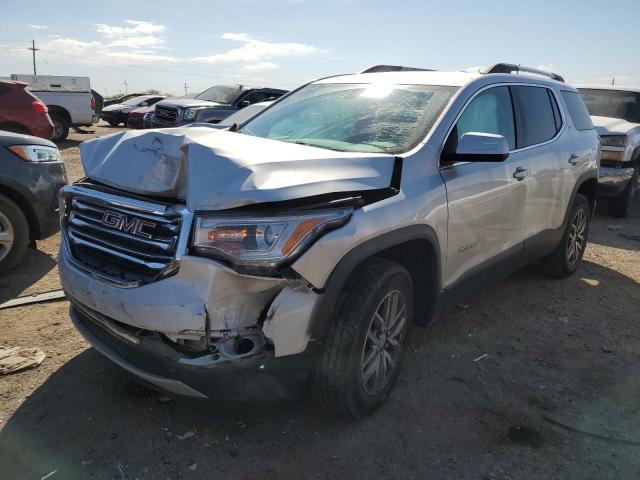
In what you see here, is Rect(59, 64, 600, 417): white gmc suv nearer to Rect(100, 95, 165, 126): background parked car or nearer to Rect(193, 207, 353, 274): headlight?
Rect(193, 207, 353, 274): headlight

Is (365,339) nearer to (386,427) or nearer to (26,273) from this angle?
(386,427)

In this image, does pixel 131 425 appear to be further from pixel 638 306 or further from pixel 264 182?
pixel 638 306

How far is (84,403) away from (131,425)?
1.18 feet

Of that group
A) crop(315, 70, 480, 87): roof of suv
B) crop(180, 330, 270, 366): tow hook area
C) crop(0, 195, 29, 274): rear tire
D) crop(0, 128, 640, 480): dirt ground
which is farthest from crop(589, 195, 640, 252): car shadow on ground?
crop(0, 195, 29, 274): rear tire

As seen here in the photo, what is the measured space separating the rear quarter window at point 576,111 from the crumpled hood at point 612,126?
11.0ft

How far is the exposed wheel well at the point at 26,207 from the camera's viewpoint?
183 inches

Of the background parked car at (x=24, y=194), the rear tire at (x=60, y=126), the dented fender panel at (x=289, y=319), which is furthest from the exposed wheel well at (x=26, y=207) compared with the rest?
the rear tire at (x=60, y=126)

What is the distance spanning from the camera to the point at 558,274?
532 cm

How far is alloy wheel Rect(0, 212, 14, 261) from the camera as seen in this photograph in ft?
15.0

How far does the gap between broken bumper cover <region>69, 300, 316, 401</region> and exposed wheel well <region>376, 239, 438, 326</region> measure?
906mm

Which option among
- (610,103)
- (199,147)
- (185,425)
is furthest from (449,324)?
(610,103)

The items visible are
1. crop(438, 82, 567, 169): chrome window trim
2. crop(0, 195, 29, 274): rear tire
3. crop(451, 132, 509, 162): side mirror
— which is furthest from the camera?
crop(0, 195, 29, 274): rear tire

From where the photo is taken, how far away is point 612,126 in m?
8.59

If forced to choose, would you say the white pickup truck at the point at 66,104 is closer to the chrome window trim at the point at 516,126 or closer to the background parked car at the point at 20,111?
the background parked car at the point at 20,111
